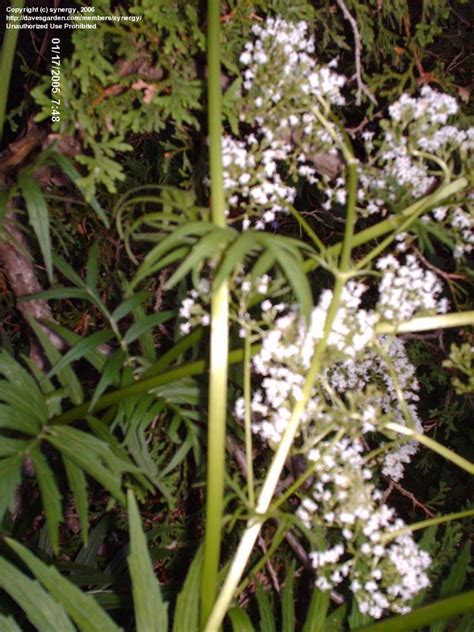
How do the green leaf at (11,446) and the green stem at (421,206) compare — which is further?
the green leaf at (11,446)

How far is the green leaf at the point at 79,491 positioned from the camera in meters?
0.98

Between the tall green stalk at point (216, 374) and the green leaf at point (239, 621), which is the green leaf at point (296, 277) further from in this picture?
the green leaf at point (239, 621)

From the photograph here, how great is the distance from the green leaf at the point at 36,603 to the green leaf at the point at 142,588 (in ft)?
0.37

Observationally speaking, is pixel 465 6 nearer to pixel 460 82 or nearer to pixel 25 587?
pixel 460 82

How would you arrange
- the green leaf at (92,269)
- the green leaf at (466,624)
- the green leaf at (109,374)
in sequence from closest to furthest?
the green leaf at (109,374) < the green leaf at (466,624) < the green leaf at (92,269)

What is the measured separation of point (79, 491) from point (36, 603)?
163mm

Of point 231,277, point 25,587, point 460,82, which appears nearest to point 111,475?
point 25,587

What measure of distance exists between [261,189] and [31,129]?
55cm

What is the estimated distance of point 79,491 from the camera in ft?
3.27

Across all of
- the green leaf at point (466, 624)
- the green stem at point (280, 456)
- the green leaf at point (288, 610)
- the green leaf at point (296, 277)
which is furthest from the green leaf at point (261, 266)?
the green leaf at point (466, 624)

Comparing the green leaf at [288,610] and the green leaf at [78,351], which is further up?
the green leaf at [78,351]

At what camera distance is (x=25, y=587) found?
934 mm

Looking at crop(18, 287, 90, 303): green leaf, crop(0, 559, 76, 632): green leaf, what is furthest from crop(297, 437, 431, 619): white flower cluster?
crop(18, 287, 90, 303): green leaf

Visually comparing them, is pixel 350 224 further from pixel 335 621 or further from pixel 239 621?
pixel 335 621
